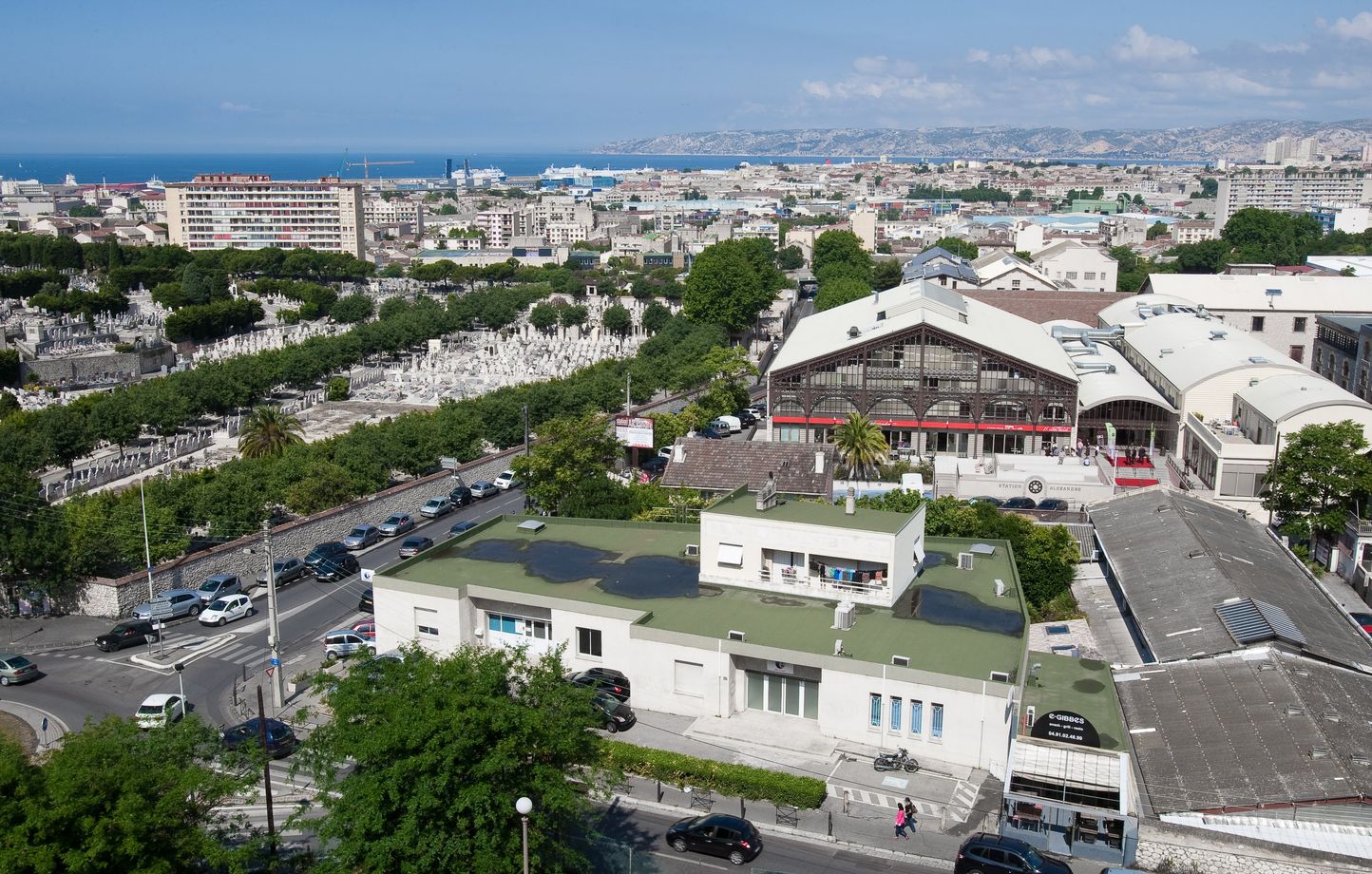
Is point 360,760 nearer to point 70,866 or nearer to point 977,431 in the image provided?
point 70,866

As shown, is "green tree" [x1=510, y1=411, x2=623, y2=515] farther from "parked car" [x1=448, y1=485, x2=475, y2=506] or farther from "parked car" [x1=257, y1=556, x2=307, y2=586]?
"parked car" [x1=257, y1=556, x2=307, y2=586]

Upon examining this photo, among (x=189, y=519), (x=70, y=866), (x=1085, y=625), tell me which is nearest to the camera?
(x=70, y=866)

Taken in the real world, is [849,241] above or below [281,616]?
above

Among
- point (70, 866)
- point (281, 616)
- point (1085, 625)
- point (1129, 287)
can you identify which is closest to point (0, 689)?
point (281, 616)

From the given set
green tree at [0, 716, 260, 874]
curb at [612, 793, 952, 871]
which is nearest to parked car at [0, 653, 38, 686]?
green tree at [0, 716, 260, 874]

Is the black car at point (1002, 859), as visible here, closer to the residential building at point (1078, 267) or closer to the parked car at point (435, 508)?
the parked car at point (435, 508)

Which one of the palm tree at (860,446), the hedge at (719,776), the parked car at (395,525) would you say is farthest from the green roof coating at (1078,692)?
the parked car at (395,525)
